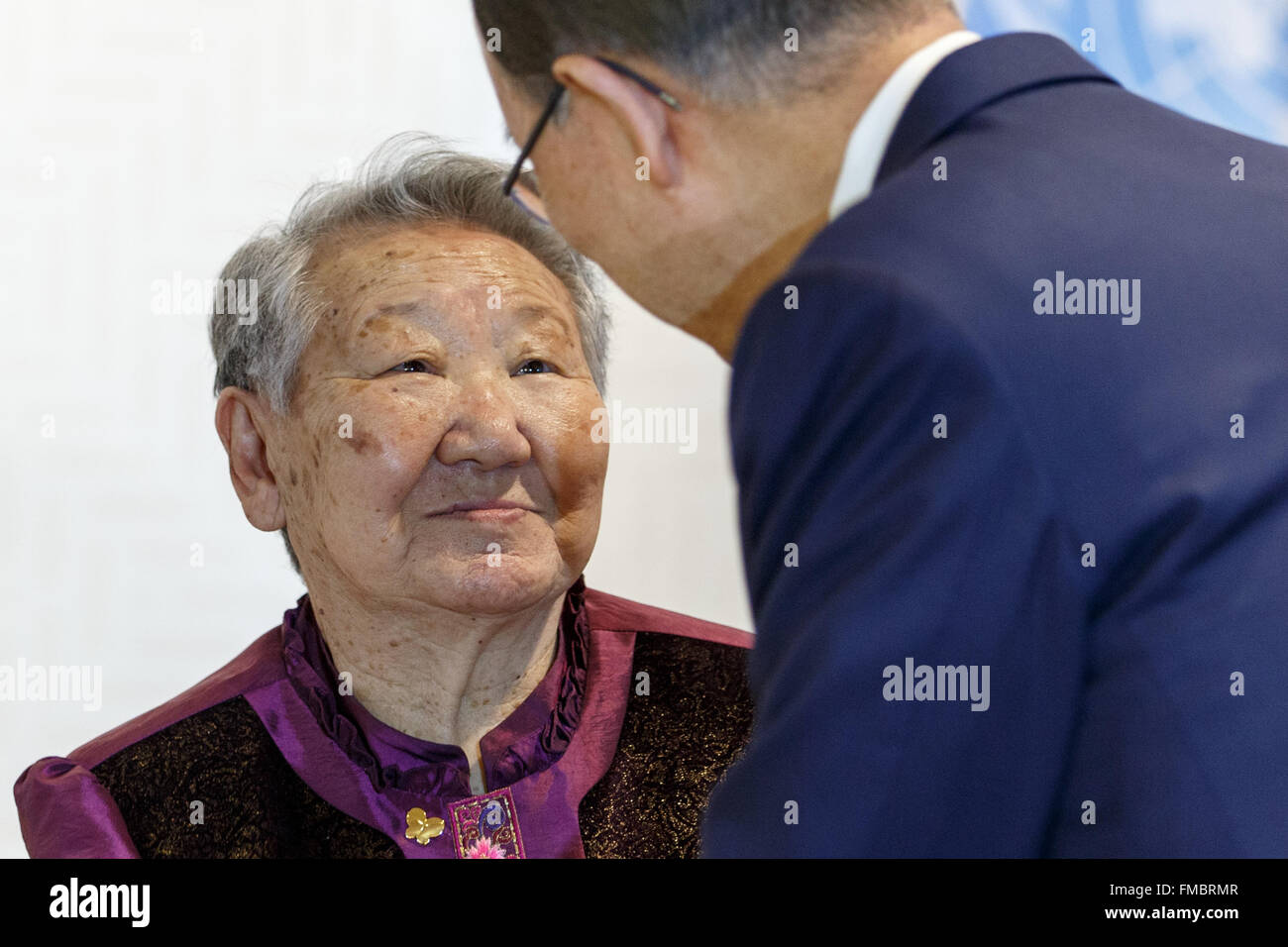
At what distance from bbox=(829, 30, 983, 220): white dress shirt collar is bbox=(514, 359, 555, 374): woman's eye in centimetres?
95

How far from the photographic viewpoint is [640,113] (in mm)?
886

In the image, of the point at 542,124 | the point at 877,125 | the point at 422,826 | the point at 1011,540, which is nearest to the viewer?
the point at 1011,540

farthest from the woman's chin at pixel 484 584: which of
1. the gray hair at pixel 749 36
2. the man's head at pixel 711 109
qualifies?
the gray hair at pixel 749 36

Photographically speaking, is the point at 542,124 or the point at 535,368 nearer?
the point at 542,124

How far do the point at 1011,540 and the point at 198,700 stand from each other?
1344 millimetres

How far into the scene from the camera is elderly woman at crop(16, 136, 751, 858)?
64.9 inches

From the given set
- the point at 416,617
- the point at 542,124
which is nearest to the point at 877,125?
the point at 542,124

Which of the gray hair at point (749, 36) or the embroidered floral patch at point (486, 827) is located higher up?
the gray hair at point (749, 36)

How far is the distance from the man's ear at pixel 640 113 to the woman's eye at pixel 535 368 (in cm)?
88

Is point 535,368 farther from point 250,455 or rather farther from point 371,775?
point 371,775

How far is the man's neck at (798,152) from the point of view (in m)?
0.85

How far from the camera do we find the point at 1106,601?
70 cm

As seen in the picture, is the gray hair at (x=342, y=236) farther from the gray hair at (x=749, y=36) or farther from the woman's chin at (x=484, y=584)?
the gray hair at (x=749, y=36)
